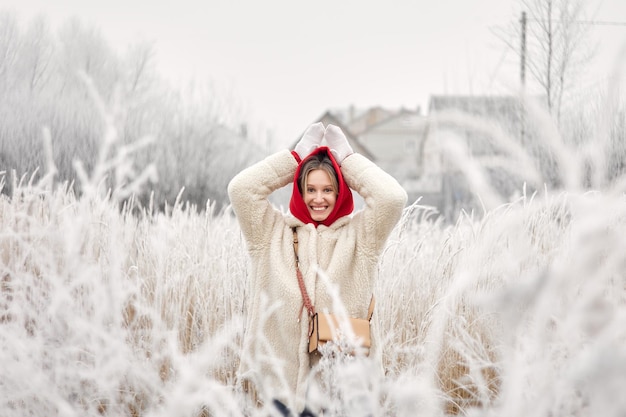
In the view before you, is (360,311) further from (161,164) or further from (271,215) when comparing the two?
(161,164)

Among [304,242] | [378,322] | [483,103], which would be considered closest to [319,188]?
[304,242]

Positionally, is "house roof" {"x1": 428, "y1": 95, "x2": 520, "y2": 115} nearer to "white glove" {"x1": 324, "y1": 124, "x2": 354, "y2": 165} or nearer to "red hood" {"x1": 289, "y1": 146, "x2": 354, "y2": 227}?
"white glove" {"x1": 324, "y1": 124, "x2": 354, "y2": 165}

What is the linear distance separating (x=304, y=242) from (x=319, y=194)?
18 cm

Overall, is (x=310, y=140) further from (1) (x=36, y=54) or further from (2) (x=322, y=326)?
(1) (x=36, y=54)

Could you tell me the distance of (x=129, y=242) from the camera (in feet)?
13.2

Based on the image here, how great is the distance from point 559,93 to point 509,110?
1.57 m

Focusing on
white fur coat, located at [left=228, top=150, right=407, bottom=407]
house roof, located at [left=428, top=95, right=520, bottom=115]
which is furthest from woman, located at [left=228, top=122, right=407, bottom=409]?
house roof, located at [left=428, top=95, right=520, bottom=115]

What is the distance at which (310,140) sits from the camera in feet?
8.06

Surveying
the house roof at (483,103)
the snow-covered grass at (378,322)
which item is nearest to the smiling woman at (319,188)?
the snow-covered grass at (378,322)

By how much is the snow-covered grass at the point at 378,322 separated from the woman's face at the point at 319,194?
0.52m

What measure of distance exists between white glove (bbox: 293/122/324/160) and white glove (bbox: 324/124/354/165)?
3cm

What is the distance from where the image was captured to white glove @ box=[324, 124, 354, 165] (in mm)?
2473

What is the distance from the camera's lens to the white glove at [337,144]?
2.47 meters

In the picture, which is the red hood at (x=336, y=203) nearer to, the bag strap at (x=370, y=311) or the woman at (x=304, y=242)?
the woman at (x=304, y=242)
